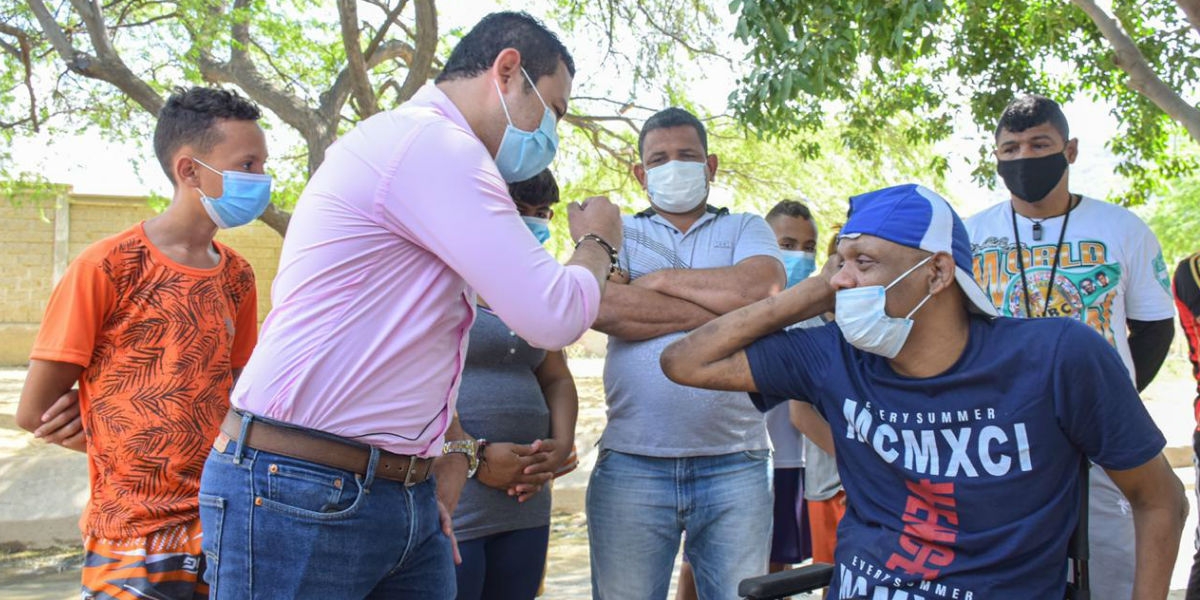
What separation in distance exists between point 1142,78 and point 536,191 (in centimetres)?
492

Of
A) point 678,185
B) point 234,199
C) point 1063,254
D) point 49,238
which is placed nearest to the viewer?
point 234,199

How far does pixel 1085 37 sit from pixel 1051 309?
644 cm

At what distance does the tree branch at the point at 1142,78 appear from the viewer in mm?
6375

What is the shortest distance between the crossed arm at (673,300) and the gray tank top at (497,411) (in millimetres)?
325

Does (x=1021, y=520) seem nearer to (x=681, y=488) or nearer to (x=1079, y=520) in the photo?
(x=1079, y=520)

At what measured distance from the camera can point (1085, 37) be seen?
352 inches

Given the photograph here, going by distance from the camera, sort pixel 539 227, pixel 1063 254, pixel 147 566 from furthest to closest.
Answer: pixel 1063 254 → pixel 539 227 → pixel 147 566

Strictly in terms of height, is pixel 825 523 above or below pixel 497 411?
below

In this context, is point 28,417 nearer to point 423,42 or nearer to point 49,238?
point 423,42

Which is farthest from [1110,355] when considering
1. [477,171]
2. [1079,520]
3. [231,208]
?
[231,208]

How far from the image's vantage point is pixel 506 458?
3.25 m

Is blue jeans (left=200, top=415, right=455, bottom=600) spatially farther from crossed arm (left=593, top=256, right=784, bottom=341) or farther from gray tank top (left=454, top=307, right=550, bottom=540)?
crossed arm (left=593, top=256, right=784, bottom=341)

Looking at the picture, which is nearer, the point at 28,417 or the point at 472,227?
the point at 472,227

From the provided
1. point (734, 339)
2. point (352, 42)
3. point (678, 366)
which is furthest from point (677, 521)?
point (352, 42)
